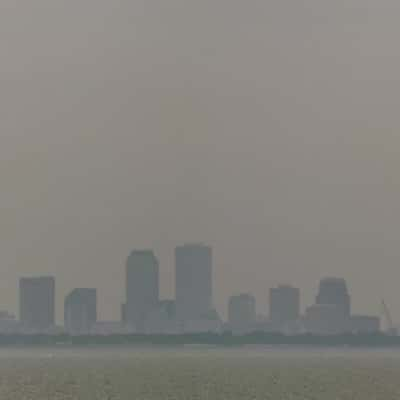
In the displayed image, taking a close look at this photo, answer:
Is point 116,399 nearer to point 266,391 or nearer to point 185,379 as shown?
point 266,391

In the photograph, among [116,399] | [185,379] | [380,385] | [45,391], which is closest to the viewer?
[116,399]

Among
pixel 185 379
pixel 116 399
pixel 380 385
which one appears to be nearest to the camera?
pixel 116 399

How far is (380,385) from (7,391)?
38489 millimetres

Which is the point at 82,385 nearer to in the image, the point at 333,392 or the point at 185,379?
the point at 185,379

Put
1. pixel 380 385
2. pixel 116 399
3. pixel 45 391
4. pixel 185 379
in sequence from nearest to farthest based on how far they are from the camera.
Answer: pixel 116 399 → pixel 45 391 → pixel 380 385 → pixel 185 379

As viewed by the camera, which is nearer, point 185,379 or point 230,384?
point 230,384

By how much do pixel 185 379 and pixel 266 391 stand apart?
1258 inches

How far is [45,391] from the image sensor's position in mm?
123812

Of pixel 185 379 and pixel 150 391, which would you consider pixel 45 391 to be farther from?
pixel 185 379

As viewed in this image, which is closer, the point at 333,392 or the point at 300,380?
the point at 333,392

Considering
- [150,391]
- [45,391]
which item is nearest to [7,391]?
[45,391]

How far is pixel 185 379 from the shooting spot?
157 meters

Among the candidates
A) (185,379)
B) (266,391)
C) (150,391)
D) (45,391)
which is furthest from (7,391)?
(185,379)

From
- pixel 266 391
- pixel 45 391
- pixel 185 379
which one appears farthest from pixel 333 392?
pixel 185 379
